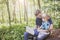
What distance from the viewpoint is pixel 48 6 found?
16.6ft

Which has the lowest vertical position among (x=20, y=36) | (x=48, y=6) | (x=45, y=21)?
(x=20, y=36)

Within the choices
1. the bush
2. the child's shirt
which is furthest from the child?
the bush

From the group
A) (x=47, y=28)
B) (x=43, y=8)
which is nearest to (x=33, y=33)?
(x=47, y=28)

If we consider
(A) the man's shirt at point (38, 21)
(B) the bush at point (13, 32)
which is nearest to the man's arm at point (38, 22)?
(A) the man's shirt at point (38, 21)

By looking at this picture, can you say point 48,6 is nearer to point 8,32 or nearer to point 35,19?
point 35,19

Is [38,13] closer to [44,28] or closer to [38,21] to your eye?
Result: [38,21]

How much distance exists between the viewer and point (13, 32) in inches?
202

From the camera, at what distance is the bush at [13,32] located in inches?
201

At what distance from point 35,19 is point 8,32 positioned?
744mm

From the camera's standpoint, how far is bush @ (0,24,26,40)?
5098mm

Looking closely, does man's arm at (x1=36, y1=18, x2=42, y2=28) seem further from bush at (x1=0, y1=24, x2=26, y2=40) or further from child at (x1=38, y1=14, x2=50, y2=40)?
bush at (x1=0, y1=24, x2=26, y2=40)

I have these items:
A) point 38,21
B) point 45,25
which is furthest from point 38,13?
point 45,25

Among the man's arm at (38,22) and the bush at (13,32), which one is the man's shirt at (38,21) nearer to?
the man's arm at (38,22)

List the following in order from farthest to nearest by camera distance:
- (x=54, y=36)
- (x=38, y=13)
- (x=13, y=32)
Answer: (x=13, y=32)
(x=38, y=13)
(x=54, y=36)
